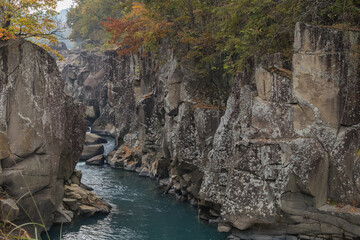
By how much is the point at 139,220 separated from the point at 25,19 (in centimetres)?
1178

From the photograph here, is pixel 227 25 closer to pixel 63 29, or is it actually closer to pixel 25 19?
pixel 25 19

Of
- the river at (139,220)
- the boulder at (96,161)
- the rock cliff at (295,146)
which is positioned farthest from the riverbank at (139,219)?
the boulder at (96,161)

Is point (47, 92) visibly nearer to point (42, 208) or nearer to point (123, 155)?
point (42, 208)

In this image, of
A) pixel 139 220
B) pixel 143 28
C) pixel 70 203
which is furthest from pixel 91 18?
pixel 139 220

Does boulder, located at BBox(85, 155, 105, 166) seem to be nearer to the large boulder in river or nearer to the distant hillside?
the distant hillside

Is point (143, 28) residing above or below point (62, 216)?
above

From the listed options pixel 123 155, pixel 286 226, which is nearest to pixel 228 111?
Result: pixel 286 226

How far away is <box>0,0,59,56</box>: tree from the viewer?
17.6 m

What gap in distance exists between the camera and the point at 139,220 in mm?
20969

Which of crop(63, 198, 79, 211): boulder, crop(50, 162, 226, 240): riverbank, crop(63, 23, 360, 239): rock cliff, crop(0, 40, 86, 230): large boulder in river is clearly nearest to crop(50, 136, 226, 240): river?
crop(50, 162, 226, 240): riverbank

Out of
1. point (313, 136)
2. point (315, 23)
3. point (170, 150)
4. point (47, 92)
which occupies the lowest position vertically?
point (170, 150)

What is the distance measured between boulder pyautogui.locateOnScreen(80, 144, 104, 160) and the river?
32.0 feet

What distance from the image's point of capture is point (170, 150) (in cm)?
2803

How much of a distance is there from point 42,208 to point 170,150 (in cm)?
1179
